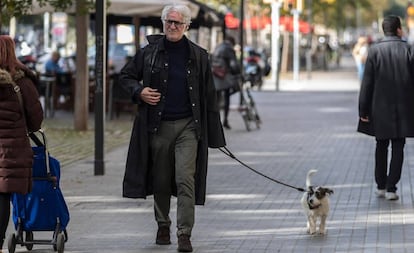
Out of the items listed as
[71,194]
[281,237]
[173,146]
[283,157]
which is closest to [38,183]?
[173,146]

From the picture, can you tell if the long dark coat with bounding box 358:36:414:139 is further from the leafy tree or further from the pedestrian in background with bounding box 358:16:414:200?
the leafy tree

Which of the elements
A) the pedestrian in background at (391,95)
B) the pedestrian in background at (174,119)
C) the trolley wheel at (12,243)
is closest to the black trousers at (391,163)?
the pedestrian in background at (391,95)

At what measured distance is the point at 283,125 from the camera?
22422mm

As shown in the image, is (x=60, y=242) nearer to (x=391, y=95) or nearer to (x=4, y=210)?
(x=4, y=210)

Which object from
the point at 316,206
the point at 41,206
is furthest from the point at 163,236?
the point at 316,206

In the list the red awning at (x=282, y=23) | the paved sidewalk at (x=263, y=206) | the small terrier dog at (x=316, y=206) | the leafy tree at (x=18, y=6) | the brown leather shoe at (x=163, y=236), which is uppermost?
the leafy tree at (x=18, y=6)

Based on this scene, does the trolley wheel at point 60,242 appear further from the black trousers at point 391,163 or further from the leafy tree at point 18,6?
the leafy tree at point 18,6

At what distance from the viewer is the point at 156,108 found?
8.23 m

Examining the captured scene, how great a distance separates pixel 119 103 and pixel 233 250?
15.4 meters

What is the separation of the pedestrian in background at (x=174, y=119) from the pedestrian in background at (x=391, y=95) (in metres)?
3.19

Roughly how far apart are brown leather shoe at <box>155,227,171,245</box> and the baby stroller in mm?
847

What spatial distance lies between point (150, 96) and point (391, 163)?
397cm

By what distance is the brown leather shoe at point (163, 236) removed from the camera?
8.66 metres

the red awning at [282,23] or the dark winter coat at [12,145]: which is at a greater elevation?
the red awning at [282,23]
